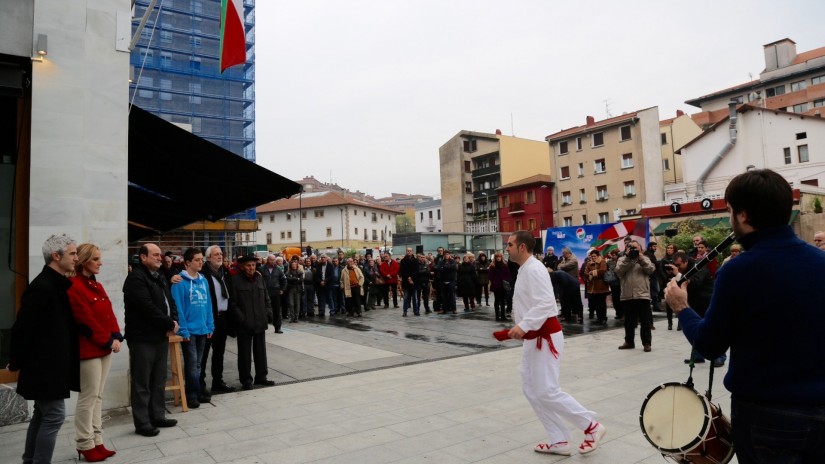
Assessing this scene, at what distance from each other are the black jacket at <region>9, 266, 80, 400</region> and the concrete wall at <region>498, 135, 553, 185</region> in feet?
196

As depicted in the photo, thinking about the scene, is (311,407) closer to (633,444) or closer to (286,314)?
(633,444)

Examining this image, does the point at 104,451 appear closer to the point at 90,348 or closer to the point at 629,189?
the point at 90,348

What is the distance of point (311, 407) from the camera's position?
6.18 metres

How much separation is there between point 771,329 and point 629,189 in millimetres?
50531

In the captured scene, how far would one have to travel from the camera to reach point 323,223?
76250mm

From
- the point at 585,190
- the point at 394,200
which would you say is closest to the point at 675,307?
the point at 585,190

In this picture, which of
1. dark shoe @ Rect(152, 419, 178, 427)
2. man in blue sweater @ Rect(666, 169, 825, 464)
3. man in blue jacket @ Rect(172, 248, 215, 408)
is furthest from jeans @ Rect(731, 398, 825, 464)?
man in blue jacket @ Rect(172, 248, 215, 408)

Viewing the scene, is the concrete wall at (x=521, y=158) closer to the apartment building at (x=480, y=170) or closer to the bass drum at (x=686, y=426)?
the apartment building at (x=480, y=170)

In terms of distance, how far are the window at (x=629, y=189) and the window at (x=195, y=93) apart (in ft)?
123

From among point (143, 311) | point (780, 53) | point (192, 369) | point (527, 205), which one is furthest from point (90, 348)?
point (780, 53)

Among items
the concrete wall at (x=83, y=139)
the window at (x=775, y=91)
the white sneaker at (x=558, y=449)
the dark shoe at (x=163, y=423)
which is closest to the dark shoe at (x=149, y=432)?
the dark shoe at (x=163, y=423)

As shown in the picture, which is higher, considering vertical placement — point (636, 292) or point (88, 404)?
point (636, 292)

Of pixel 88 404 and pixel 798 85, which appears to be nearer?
pixel 88 404

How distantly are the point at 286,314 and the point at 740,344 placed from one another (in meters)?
14.8
